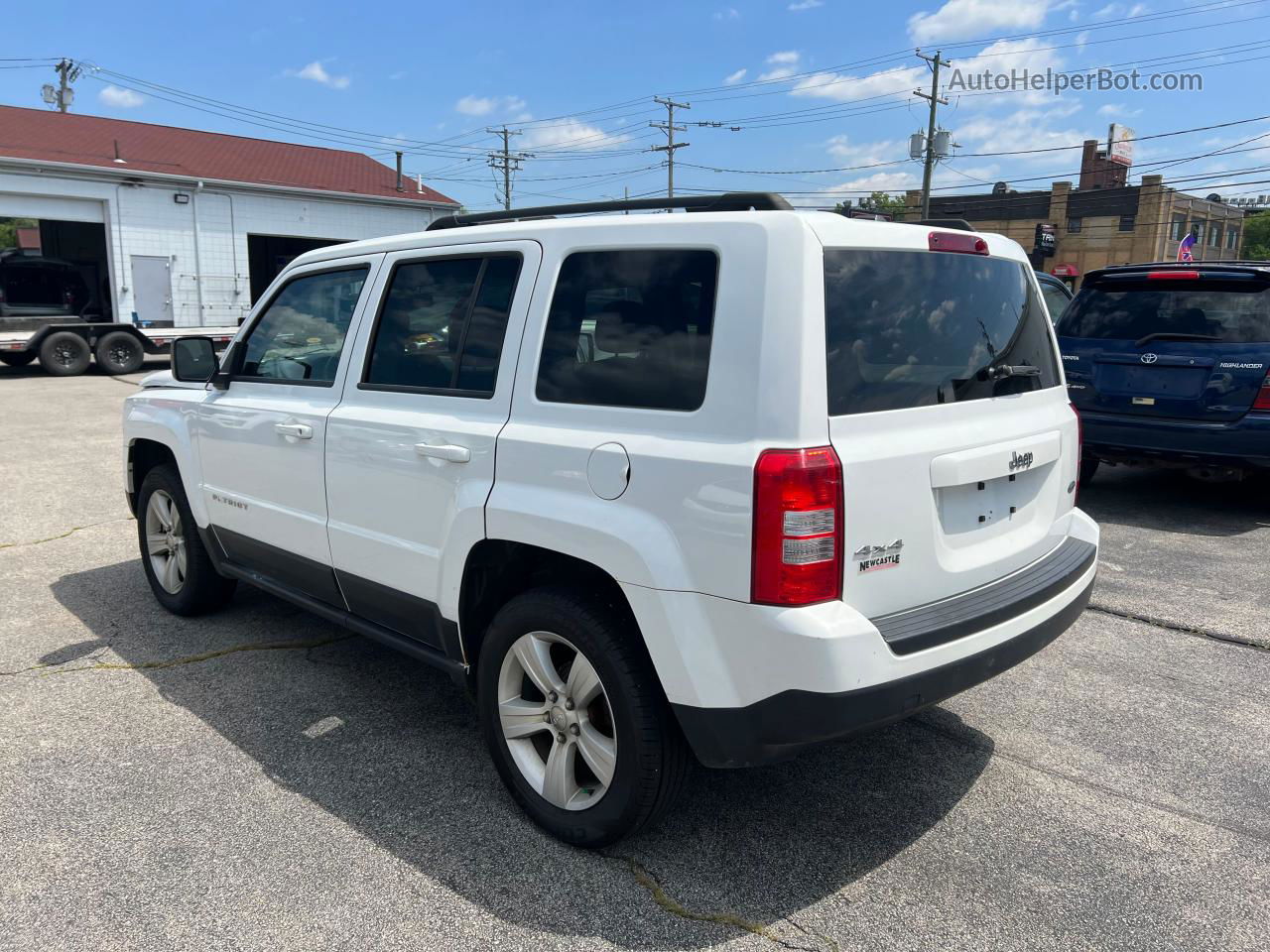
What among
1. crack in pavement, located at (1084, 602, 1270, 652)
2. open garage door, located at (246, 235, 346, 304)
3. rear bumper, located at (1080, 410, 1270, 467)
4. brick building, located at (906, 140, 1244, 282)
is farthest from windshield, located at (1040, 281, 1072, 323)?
brick building, located at (906, 140, 1244, 282)

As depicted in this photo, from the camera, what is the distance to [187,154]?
26.5 meters

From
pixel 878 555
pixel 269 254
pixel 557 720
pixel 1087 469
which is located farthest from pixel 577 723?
pixel 269 254

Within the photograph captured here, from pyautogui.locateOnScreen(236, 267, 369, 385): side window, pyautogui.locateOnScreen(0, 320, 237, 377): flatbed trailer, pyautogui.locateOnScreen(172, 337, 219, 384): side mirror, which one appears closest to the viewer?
pyautogui.locateOnScreen(236, 267, 369, 385): side window

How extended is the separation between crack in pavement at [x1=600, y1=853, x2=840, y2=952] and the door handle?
1372 mm

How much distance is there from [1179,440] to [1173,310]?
0.95 metres

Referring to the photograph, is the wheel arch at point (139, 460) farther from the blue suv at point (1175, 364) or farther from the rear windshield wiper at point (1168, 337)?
the rear windshield wiper at point (1168, 337)

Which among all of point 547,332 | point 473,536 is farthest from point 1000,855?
point 547,332

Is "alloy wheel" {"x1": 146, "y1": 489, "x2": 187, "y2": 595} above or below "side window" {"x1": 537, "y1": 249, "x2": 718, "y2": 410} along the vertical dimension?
below

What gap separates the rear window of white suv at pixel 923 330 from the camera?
2488 millimetres

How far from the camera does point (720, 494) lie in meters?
2.35

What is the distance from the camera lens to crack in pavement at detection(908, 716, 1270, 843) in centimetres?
300

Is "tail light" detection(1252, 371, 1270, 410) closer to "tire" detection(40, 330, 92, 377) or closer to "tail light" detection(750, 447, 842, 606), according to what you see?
"tail light" detection(750, 447, 842, 606)

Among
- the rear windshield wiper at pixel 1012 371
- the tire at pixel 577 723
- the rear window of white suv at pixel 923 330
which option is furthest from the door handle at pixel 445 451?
the rear windshield wiper at pixel 1012 371

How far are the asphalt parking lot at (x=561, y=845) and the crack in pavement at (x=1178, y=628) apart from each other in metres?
0.03
